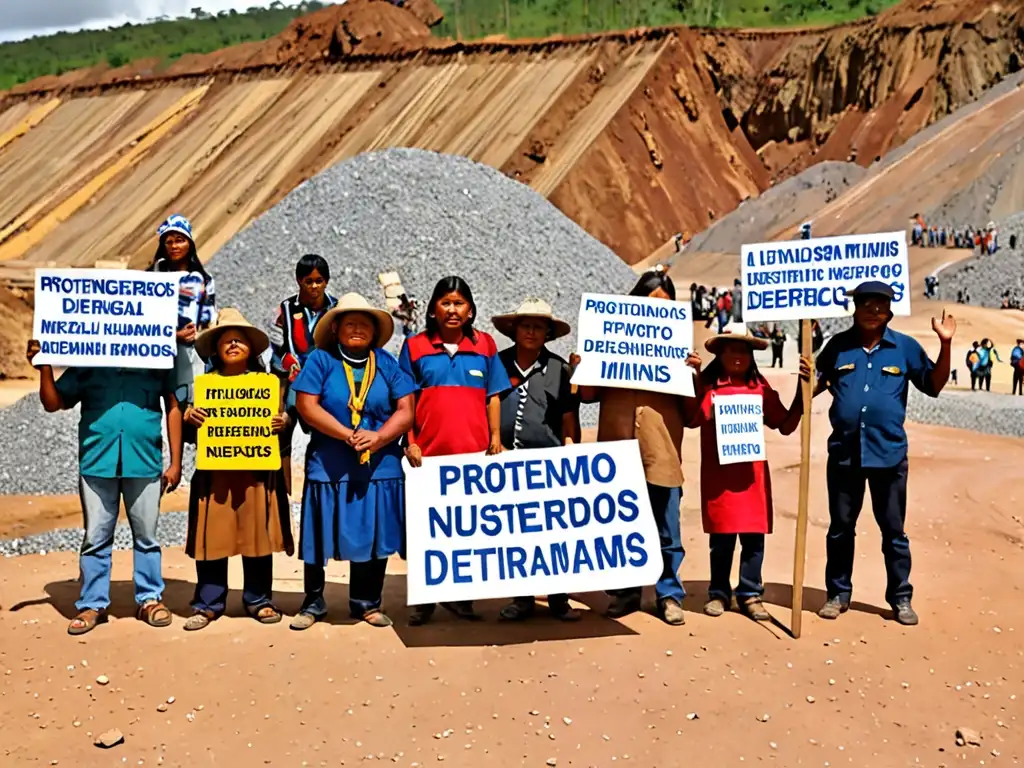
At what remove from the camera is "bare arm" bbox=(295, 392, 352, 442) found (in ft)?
19.5

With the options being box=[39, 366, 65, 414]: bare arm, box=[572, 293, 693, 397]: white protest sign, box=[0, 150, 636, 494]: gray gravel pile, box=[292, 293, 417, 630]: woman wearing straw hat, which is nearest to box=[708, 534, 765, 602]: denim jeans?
box=[572, 293, 693, 397]: white protest sign

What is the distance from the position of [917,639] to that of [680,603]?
50.2 inches

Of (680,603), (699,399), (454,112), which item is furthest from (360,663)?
(454,112)

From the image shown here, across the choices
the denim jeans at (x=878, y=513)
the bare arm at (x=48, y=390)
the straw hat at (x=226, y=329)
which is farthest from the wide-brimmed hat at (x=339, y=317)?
the denim jeans at (x=878, y=513)

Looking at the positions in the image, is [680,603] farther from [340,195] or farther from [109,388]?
[340,195]

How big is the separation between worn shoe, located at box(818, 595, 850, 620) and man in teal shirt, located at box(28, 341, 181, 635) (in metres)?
3.65

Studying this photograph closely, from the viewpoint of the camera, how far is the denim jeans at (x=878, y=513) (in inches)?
249

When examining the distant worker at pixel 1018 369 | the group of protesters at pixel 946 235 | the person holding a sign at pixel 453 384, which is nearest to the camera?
the person holding a sign at pixel 453 384

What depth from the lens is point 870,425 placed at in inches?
247

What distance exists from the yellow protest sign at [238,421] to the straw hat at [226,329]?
0.17 m

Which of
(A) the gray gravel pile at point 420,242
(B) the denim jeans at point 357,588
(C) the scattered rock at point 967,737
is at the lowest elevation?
(C) the scattered rock at point 967,737

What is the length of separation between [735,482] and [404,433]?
187cm

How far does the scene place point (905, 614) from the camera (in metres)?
6.40

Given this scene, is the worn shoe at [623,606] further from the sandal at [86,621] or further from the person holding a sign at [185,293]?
the sandal at [86,621]
